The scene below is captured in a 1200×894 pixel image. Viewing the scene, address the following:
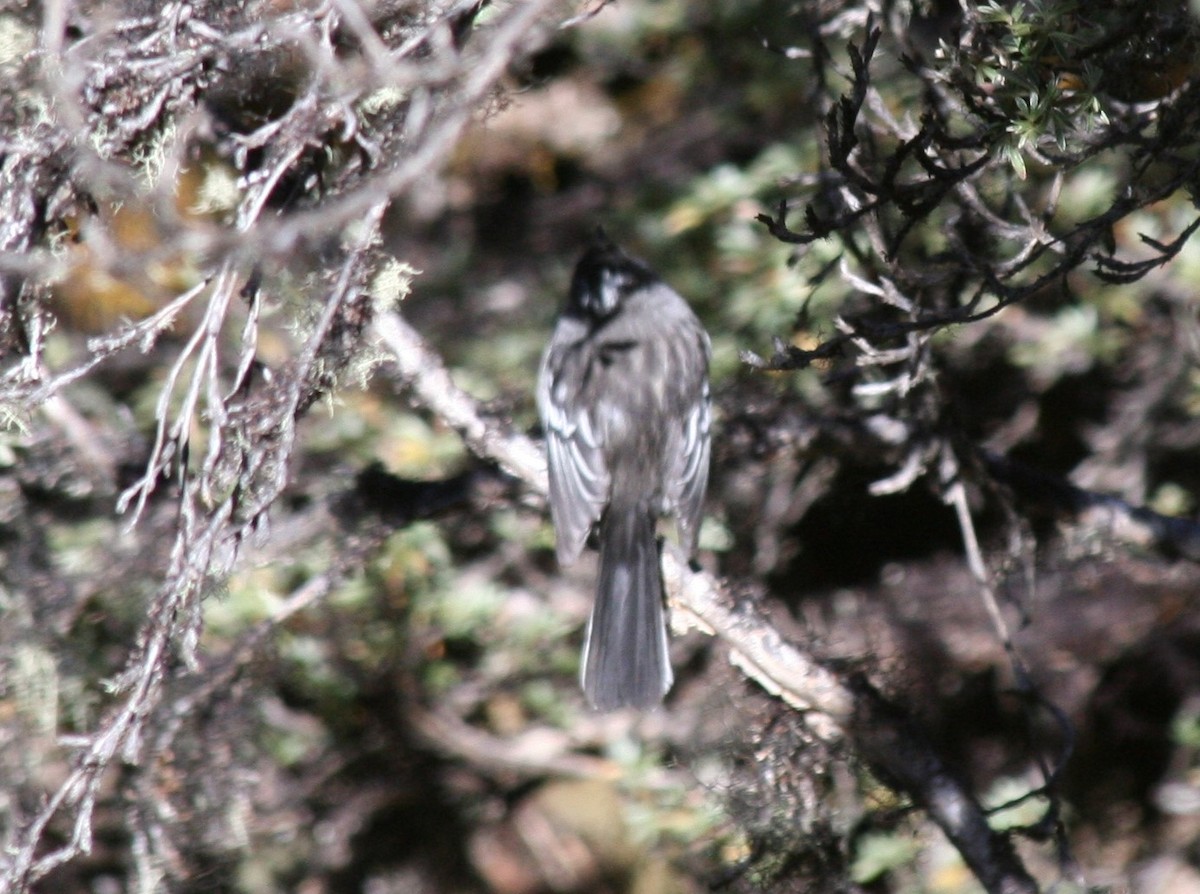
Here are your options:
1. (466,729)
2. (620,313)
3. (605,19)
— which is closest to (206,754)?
(466,729)

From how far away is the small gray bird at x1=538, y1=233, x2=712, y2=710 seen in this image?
4301 mm

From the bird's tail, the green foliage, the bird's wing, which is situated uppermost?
the green foliage

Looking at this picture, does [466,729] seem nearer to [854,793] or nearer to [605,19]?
[854,793]

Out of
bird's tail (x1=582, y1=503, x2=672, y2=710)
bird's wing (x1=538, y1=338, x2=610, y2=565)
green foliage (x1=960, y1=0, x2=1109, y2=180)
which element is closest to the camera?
green foliage (x1=960, y1=0, x2=1109, y2=180)

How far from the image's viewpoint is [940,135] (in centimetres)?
309

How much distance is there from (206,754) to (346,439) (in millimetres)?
1935

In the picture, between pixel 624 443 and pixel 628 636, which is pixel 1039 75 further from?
pixel 624 443

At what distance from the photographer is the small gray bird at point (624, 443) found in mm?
4301

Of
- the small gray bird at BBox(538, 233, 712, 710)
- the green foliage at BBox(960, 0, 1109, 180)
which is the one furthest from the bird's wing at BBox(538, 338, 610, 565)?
the green foliage at BBox(960, 0, 1109, 180)

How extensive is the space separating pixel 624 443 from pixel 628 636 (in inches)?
37.3

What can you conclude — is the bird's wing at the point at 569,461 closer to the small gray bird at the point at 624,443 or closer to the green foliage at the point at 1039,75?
the small gray bird at the point at 624,443

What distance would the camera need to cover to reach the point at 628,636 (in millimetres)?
4281

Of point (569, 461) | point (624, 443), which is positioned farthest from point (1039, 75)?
point (624, 443)

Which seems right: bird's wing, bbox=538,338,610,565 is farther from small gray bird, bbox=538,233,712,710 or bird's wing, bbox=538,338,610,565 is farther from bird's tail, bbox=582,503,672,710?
bird's tail, bbox=582,503,672,710
